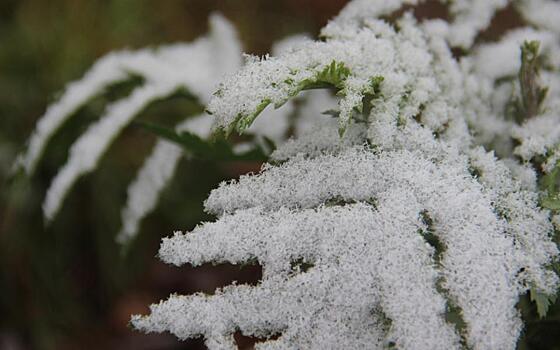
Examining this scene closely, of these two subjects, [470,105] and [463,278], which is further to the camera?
[470,105]

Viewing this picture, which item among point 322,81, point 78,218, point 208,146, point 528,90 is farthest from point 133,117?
point 78,218

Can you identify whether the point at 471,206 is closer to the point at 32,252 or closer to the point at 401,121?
the point at 401,121

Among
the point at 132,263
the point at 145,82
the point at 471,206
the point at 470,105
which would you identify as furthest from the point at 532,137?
the point at 132,263

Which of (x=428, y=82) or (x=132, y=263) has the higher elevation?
(x=132, y=263)

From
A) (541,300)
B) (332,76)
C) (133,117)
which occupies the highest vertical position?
(133,117)

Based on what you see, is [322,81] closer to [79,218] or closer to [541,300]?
[541,300]

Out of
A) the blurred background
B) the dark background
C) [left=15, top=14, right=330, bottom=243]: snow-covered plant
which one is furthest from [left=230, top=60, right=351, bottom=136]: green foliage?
the dark background

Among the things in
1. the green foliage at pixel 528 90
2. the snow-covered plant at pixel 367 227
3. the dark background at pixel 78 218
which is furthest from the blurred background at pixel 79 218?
the snow-covered plant at pixel 367 227
